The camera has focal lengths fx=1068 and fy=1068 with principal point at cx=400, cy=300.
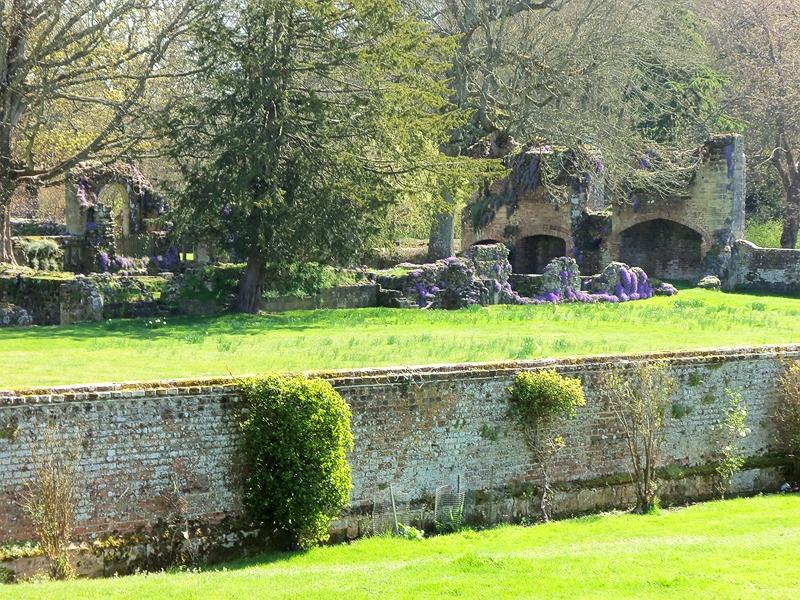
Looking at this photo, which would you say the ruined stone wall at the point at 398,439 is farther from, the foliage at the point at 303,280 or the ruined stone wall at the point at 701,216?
the ruined stone wall at the point at 701,216

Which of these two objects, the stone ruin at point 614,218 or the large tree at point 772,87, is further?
the large tree at point 772,87

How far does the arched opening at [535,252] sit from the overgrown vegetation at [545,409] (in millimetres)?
23728

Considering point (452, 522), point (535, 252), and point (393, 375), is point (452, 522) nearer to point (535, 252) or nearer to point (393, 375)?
point (393, 375)

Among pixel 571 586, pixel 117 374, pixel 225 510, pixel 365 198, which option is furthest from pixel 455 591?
pixel 365 198

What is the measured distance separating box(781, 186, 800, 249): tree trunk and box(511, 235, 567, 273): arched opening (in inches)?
375

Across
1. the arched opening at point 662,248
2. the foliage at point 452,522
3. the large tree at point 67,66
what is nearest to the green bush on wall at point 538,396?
the foliage at point 452,522

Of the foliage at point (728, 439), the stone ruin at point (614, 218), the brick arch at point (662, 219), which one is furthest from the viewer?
the brick arch at point (662, 219)

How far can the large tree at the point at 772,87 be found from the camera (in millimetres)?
40031

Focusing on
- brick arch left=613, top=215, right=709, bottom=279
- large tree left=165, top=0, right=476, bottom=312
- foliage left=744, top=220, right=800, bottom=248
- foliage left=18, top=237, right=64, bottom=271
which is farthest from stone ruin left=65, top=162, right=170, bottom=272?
foliage left=744, top=220, right=800, bottom=248

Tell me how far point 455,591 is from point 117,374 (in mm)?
5647

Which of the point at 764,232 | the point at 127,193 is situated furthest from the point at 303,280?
the point at 764,232

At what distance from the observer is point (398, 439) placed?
12.8 m

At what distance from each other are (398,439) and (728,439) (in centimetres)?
550


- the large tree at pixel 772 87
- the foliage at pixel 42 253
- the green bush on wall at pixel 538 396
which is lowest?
the green bush on wall at pixel 538 396
